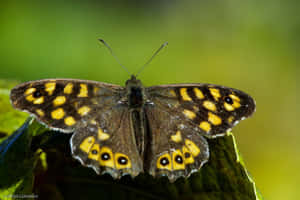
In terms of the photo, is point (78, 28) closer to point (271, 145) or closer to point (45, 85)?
point (271, 145)

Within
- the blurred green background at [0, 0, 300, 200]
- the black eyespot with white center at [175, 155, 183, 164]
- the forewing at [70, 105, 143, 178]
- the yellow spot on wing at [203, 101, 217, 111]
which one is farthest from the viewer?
the blurred green background at [0, 0, 300, 200]

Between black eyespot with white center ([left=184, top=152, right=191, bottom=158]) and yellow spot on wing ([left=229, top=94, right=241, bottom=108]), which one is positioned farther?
yellow spot on wing ([left=229, top=94, right=241, bottom=108])

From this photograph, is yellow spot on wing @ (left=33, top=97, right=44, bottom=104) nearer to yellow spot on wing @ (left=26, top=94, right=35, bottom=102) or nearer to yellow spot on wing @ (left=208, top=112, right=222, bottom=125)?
yellow spot on wing @ (left=26, top=94, right=35, bottom=102)

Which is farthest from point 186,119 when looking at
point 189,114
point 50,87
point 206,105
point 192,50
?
point 192,50

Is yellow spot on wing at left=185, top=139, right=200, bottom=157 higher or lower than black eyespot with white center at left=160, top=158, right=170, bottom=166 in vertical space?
higher

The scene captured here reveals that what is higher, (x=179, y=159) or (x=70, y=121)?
(x=70, y=121)

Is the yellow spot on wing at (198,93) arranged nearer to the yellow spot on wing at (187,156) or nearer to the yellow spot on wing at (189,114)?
the yellow spot on wing at (189,114)

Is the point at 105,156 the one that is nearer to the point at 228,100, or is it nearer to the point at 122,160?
the point at 122,160

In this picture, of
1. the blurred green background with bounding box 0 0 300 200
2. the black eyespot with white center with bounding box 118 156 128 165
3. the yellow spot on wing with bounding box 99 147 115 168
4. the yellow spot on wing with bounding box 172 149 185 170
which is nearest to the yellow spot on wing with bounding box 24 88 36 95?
the yellow spot on wing with bounding box 99 147 115 168

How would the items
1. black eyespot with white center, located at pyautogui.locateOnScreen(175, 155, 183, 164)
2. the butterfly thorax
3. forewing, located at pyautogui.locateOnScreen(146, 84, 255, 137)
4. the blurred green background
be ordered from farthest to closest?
the blurred green background < the butterfly thorax < forewing, located at pyautogui.locateOnScreen(146, 84, 255, 137) < black eyespot with white center, located at pyautogui.locateOnScreen(175, 155, 183, 164)
